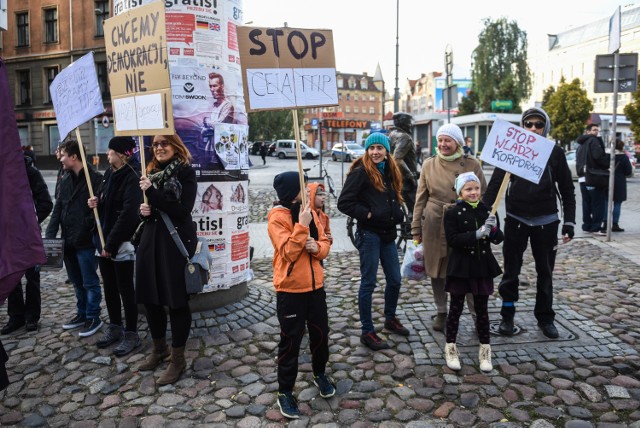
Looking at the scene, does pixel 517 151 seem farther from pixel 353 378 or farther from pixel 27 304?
pixel 27 304

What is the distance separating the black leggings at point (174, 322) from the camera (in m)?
4.12

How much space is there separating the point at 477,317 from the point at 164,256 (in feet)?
8.06

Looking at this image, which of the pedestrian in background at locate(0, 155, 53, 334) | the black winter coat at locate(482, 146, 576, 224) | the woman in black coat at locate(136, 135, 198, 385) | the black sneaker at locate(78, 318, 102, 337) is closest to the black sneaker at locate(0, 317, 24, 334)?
the pedestrian in background at locate(0, 155, 53, 334)

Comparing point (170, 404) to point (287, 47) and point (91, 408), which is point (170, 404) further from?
point (287, 47)

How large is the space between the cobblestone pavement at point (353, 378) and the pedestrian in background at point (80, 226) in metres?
0.23

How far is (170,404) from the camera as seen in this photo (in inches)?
147

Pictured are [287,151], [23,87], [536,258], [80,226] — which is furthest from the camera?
[287,151]

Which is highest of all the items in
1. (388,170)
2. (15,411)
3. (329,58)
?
(329,58)

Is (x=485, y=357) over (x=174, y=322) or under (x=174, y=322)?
under

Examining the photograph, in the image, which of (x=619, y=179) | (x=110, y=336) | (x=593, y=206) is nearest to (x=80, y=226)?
(x=110, y=336)

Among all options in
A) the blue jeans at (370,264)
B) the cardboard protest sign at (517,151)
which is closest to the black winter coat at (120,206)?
the blue jeans at (370,264)

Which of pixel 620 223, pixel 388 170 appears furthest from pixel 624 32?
pixel 388 170

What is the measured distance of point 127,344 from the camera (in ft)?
15.3

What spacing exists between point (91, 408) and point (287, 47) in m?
2.90
